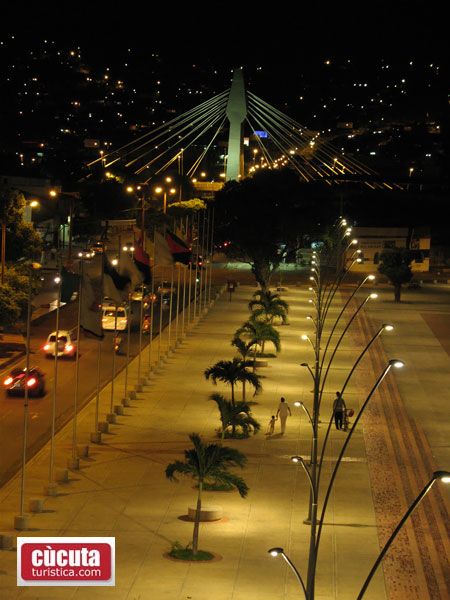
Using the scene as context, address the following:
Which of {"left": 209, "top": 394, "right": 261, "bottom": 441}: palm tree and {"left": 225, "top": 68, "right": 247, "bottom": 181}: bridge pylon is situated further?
{"left": 225, "top": 68, "right": 247, "bottom": 181}: bridge pylon

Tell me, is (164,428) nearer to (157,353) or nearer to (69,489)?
(69,489)

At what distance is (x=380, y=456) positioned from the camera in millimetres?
36406

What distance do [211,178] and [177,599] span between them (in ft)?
518

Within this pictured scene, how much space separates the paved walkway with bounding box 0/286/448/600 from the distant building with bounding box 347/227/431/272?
64997mm

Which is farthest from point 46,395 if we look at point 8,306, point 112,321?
point 112,321

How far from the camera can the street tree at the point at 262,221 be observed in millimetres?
89125

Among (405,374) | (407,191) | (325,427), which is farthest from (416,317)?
(407,191)

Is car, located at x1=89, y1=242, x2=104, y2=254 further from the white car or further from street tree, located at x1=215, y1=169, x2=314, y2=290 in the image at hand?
the white car

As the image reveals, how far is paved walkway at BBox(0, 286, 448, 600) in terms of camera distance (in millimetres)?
23609

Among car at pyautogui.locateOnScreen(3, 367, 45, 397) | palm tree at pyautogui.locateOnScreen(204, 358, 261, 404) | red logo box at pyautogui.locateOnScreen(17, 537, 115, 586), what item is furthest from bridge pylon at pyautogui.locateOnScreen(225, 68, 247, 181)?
red logo box at pyautogui.locateOnScreen(17, 537, 115, 586)

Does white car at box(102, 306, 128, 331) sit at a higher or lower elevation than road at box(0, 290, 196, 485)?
higher

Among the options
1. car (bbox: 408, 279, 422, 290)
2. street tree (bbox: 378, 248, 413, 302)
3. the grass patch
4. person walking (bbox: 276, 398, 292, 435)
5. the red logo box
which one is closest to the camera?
the red logo box

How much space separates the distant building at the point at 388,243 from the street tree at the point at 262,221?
17401 mm

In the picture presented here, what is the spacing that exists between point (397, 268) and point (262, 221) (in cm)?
1130
